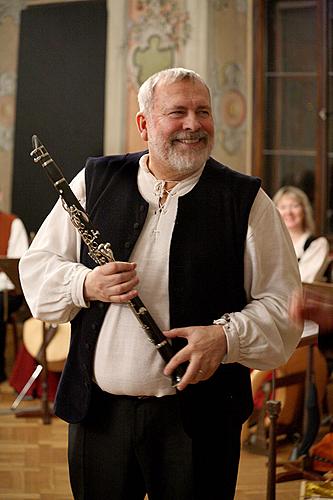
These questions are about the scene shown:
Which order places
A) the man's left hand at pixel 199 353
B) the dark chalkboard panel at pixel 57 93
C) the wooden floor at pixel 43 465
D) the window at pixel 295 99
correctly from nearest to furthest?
the man's left hand at pixel 199 353 → the wooden floor at pixel 43 465 → the window at pixel 295 99 → the dark chalkboard panel at pixel 57 93

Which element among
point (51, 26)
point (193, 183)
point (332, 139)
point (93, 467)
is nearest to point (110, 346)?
point (93, 467)

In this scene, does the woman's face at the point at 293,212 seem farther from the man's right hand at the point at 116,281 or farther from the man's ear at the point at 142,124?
the man's right hand at the point at 116,281

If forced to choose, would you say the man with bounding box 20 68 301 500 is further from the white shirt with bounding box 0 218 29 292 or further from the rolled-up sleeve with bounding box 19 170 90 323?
the white shirt with bounding box 0 218 29 292

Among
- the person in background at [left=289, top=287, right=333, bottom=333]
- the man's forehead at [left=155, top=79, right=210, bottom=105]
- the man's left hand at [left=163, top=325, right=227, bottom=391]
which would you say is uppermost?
the man's forehead at [left=155, top=79, right=210, bottom=105]

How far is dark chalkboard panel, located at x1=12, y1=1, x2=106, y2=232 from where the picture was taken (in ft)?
24.7

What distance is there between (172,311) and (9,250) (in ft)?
15.6

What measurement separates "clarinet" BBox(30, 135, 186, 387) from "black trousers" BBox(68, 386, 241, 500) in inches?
6.0

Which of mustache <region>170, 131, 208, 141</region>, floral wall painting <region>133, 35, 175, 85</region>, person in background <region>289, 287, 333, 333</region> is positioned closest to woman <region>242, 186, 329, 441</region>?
floral wall painting <region>133, 35, 175, 85</region>

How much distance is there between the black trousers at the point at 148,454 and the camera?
214cm

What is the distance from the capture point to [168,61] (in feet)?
23.6

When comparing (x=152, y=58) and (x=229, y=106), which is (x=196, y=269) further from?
(x=152, y=58)

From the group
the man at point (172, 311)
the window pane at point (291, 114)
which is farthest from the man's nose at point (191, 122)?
the window pane at point (291, 114)

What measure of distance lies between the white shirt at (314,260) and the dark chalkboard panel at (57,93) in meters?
2.66

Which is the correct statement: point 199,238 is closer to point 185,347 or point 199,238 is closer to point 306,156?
point 185,347
